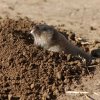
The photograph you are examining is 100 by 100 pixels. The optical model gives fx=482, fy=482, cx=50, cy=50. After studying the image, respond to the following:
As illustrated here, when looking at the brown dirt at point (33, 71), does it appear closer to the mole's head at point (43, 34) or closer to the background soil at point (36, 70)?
the background soil at point (36, 70)

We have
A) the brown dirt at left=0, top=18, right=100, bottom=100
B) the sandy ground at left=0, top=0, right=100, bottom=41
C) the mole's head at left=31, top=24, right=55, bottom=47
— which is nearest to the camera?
the brown dirt at left=0, top=18, right=100, bottom=100

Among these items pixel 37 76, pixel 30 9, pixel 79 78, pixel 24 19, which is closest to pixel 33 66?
pixel 37 76

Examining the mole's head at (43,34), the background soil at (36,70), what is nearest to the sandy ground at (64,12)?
the background soil at (36,70)

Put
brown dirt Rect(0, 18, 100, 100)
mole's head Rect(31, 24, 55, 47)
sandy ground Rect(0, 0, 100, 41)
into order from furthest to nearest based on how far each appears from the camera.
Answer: sandy ground Rect(0, 0, 100, 41) → mole's head Rect(31, 24, 55, 47) → brown dirt Rect(0, 18, 100, 100)

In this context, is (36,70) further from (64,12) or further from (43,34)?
(64,12)

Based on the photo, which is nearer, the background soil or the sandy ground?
the background soil

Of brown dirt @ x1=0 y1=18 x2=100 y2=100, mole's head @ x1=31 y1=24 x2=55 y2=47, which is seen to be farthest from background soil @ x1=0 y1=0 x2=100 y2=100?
mole's head @ x1=31 y1=24 x2=55 y2=47

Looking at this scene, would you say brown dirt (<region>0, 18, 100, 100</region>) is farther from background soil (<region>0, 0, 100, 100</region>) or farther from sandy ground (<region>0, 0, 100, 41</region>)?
sandy ground (<region>0, 0, 100, 41</region>)
